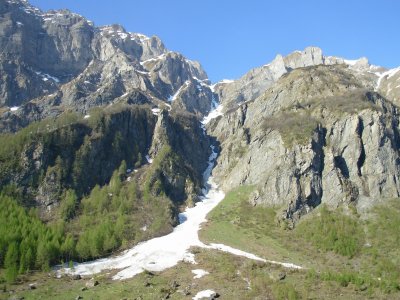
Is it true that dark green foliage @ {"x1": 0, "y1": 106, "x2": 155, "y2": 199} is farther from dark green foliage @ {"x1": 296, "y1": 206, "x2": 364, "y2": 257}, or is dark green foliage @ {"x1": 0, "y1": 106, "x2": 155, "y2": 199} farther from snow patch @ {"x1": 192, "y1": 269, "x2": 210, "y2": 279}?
dark green foliage @ {"x1": 296, "y1": 206, "x2": 364, "y2": 257}

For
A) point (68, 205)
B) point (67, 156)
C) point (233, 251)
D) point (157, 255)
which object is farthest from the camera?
point (67, 156)

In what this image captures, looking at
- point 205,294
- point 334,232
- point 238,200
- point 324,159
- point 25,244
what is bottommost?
point 205,294

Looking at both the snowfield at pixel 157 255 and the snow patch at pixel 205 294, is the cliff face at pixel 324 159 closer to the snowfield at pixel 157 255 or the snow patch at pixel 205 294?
the snowfield at pixel 157 255

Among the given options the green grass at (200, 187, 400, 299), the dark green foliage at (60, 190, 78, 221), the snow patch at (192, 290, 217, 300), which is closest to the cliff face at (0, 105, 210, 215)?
the dark green foliage at (60, 190, 78, 221)

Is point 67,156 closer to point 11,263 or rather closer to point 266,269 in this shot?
point 11,263

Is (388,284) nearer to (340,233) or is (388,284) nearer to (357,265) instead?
(357,265)

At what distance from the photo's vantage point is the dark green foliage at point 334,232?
408 feet

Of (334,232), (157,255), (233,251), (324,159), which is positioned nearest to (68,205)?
(157,255)

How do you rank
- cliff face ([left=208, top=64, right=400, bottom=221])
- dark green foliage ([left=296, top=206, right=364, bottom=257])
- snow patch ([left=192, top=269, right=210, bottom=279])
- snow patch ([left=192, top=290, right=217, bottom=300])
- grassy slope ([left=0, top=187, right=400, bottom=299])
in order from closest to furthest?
snow patch ([left=192, top=290, right=217, bottom=300]) → grassy slope ([left=0, top=187, right=400, bottom=299]) → snow patch ([left=192, top=269, right=210, bottom=279]) → dark green foliage ([left=296, top=206, right=364, bottom=257]) → cliff face ([left=208, top=64, right=400, bottom=221])

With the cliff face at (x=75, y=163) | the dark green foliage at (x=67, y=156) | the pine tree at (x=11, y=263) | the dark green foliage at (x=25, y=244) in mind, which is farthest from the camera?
the dark green foliage at (x=67, y=156)

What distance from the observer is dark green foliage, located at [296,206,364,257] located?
12425 cm

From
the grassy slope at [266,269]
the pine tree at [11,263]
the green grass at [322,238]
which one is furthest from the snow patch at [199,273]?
the pine tree at [11,263]

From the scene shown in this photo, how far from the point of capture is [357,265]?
374 feet

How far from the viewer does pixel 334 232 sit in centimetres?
13088
